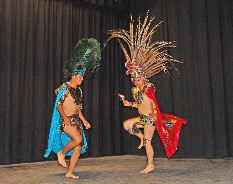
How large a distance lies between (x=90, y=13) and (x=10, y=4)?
175cm

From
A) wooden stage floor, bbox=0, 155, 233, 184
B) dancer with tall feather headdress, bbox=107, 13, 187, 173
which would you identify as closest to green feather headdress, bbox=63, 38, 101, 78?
dancer with tall feather headdress, bbox=107, 13, 187, 173

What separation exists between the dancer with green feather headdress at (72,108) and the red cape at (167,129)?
997 mm

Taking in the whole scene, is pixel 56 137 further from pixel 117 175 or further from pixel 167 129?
pixel 167 129

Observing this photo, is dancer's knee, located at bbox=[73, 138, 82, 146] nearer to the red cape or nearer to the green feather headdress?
the green feather headdress

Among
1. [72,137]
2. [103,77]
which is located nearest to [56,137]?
[72,137]

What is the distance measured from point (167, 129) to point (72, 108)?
4.82 feet

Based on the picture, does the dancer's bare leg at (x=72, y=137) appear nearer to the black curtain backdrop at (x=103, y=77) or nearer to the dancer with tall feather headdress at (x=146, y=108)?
the dancer with tall feather headdress at (x=146, y=108)

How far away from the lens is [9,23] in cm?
526

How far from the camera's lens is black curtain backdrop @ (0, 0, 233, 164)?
5.24 m

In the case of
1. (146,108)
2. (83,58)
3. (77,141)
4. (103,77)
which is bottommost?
(77,141)

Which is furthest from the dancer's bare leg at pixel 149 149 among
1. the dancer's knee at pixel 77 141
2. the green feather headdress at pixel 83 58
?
the green feather headdress at pixel 83 58

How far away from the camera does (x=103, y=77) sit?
652 centimetres

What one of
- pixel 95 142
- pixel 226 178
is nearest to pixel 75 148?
pixel 226 178

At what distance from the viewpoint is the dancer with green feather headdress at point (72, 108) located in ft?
12.1
